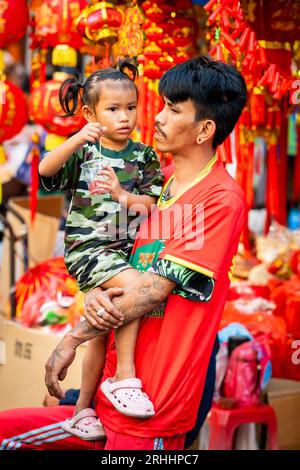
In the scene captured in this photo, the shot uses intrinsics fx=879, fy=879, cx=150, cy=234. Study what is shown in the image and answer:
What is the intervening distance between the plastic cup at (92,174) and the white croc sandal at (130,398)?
1.52ft

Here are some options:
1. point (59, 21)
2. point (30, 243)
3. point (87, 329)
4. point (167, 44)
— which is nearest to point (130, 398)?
point (87, 329)

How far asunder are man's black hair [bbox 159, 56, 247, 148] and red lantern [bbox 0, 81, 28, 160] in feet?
6.07

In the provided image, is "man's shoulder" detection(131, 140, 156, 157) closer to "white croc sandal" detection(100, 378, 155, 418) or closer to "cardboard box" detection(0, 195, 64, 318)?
"white croc sandal" detection(100, 378, 155, 418)

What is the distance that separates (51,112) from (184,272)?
2.00m

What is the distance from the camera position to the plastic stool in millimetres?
3475

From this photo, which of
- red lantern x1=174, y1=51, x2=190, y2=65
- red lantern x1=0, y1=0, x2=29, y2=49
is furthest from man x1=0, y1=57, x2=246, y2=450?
red lantern x1=0, y1=0, x2=29, y2=49

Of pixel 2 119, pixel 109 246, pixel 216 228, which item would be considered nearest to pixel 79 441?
pixel 109 246

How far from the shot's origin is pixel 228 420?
3467 millimetres

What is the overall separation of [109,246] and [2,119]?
1793mm

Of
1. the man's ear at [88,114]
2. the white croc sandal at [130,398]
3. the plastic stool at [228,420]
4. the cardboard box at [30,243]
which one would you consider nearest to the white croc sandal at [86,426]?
the white croc sandal at [130,398]

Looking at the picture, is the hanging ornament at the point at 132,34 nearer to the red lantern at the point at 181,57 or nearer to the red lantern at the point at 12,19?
the red lantern at the point at 181,57

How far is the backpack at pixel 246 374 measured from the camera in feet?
11.5

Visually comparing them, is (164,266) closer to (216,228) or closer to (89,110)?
(216,228)

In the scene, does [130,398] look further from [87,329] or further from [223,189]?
[223,189]
